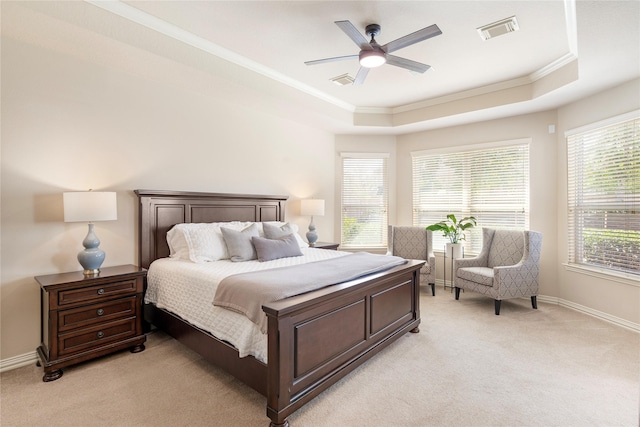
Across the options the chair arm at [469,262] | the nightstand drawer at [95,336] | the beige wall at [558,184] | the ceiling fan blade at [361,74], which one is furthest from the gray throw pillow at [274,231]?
the beige wall at [558,184]

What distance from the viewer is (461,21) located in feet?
9.06

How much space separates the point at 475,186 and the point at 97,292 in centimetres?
511

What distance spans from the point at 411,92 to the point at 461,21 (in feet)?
5.55

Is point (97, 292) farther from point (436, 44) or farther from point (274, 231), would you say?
point (436, 44)

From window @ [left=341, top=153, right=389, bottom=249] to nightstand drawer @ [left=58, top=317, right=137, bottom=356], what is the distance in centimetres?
366

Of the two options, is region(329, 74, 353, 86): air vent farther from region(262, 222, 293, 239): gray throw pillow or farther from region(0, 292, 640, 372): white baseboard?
region(0, 292, 640, 372): white baseboard

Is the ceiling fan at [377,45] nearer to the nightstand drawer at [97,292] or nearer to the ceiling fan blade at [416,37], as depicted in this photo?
the ceiling fan blade at [416,37]

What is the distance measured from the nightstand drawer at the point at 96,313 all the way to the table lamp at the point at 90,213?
12.1 inches

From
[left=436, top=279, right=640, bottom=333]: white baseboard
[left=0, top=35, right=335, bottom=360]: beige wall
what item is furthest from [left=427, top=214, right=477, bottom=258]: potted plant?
[left=0, top=35, right=335, bottom=360]: beige wall

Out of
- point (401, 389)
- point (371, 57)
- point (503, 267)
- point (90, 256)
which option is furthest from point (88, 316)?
point (503, 267)

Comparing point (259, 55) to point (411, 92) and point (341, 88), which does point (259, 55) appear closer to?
point (341, 88)

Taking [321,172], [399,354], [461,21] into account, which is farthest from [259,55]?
[399,354]

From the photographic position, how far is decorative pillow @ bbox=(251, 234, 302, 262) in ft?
10.6

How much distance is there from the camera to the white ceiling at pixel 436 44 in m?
2.54
